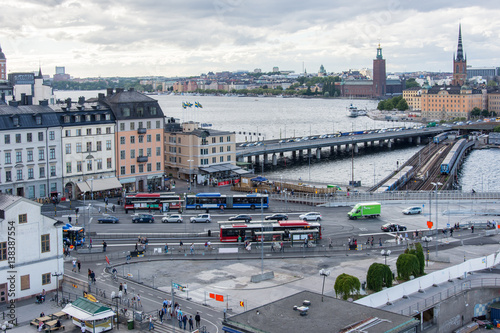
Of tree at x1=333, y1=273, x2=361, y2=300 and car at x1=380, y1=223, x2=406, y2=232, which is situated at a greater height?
tree at x1=333, y1=273, x2=361, y2=300

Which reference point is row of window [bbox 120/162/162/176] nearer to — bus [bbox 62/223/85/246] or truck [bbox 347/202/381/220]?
bus [bbox 62/223/85/246]

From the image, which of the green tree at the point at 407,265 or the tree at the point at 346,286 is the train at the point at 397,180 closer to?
the green tree at the point at 407,265

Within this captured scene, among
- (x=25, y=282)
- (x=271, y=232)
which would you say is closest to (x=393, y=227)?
(x=271, y=232)

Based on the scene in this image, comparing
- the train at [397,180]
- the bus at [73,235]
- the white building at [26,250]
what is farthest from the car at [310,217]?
the white building at [26,250]

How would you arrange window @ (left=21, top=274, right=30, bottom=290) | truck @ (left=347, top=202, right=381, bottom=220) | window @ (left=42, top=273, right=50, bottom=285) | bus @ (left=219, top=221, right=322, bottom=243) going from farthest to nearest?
truck @ (left=347, top=202, right=381, bottom=220) → bus @ (left=219, top=221, right=322, bottom=243) → window @ (left=42, top=273, right=50, bottom=285) → window @ (left=21, top=274, right=30, bottom=290)

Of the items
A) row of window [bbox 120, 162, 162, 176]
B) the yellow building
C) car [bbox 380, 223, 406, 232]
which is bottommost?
car [bbox 380, 223, 406, 232]

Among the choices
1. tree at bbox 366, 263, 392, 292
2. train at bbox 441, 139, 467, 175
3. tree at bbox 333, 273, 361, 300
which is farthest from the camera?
train at bbox 441, 139, 467, 175

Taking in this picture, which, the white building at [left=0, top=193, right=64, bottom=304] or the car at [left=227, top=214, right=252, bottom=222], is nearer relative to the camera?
the white building at [left=0, top=193, right=64, bottom=304]

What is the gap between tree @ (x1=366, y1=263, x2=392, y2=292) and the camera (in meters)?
30.5

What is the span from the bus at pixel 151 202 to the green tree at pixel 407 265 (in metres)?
24.6

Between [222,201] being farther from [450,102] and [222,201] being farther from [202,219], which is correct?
[450,102]

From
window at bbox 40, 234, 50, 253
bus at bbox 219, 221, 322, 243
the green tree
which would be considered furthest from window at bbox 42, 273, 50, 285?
the green tree

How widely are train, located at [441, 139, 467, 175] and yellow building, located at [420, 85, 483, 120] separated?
65.1 meters

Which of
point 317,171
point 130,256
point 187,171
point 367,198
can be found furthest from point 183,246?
point 317,171
